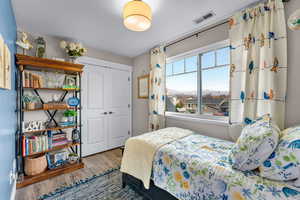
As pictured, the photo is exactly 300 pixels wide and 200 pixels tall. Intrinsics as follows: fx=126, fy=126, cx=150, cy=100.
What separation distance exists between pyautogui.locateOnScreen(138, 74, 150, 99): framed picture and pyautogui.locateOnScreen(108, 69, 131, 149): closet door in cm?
38

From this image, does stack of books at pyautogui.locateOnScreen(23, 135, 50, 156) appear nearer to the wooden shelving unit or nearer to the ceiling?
the wooden shelving unit

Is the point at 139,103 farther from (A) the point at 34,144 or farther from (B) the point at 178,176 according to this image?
(B) the point at 178,176

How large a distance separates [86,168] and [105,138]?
884mm

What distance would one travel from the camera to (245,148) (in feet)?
3.34

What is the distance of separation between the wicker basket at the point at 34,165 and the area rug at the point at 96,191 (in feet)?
1.79

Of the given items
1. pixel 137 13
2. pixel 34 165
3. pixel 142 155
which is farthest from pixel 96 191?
pixel 137 13

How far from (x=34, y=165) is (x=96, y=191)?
3.67 feet

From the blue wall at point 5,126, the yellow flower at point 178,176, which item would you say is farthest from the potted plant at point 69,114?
the yellow flower at point 178,176

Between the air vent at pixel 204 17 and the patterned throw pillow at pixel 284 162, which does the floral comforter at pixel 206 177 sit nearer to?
the patterned throw pillow at pixel 284 162

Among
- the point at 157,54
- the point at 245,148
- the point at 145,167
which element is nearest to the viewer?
the point at 245,148

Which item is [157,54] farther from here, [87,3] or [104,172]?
[104,172]

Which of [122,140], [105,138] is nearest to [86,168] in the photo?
[105,138]

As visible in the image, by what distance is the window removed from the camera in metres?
2.05

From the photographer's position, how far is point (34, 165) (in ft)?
6.49
